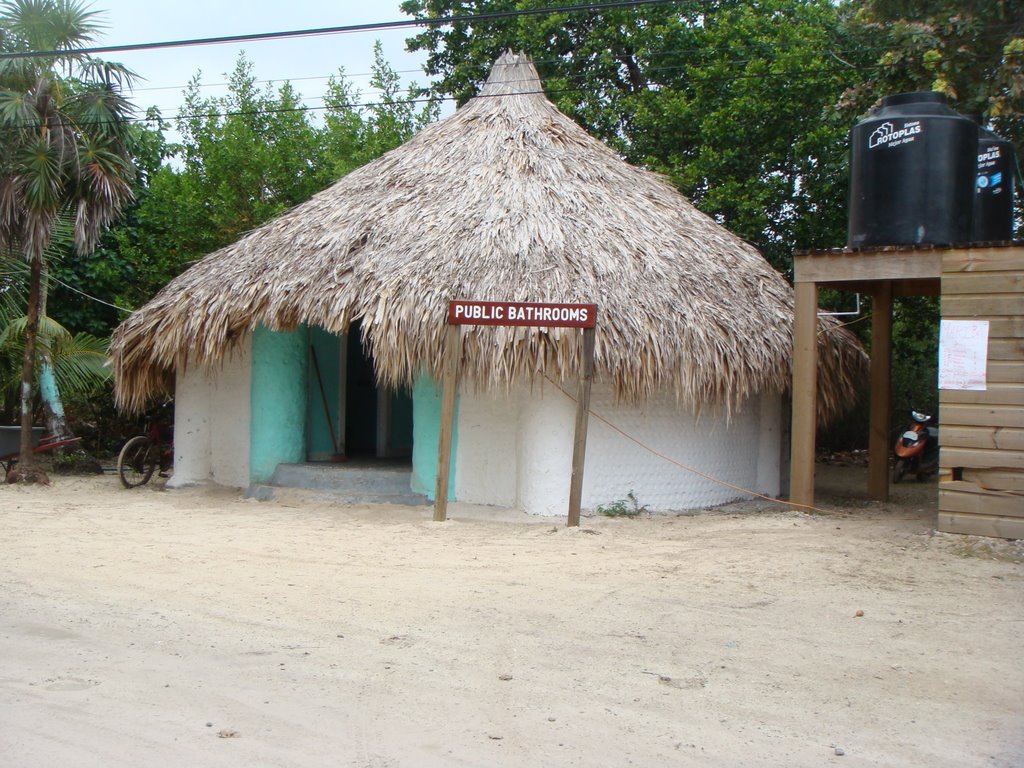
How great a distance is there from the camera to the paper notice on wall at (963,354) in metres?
8.04

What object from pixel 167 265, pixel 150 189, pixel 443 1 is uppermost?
pixel 443 1

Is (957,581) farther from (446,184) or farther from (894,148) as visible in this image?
(446,184)

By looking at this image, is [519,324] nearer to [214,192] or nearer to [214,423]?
[214,423]

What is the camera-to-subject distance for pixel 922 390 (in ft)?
56.9

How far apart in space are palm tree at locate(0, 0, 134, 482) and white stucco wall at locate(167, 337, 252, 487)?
180 centimetres

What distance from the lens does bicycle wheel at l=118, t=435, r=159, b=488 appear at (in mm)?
12205

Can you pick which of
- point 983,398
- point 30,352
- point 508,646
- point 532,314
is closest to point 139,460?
point 30,352

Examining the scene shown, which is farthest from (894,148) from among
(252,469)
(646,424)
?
(252,469)

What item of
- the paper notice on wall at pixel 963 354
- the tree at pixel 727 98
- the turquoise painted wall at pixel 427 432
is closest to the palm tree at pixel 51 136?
the turquoise painted wall at pixel 427 432

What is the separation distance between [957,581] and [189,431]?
8370 mm

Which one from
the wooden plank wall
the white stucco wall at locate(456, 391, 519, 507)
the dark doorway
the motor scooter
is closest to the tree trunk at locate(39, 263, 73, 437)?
the dark doorway

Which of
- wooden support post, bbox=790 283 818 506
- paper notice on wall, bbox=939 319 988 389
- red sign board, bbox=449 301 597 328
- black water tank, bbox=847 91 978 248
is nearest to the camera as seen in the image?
paper notice on wall, bbox=939 319 988 389

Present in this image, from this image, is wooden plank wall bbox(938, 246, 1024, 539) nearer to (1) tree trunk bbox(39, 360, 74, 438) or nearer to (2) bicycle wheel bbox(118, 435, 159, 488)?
(2) bicycle wheel bbox(118, 435, 159, 488)

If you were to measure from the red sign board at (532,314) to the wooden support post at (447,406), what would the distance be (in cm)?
39
